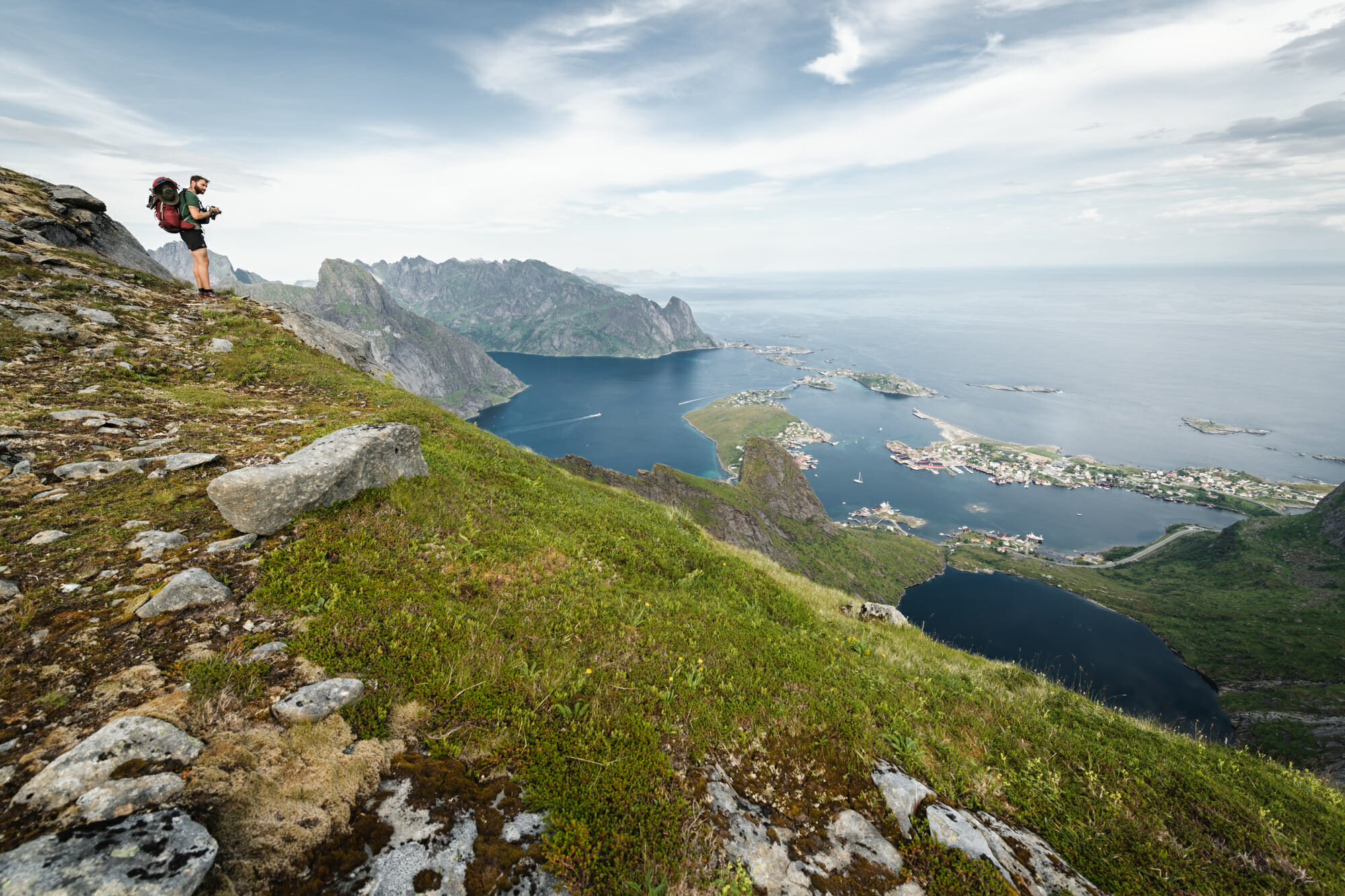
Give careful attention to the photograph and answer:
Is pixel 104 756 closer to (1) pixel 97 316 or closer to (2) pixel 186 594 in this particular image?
(2) pixel 186 594

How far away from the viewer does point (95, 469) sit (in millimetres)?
9477

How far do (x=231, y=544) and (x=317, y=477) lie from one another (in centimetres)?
165

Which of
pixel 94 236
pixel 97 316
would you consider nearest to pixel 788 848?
pixel 97 316

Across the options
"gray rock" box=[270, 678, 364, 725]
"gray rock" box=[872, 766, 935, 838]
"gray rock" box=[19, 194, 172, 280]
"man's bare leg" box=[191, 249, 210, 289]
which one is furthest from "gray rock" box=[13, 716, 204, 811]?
"gray rock" box=[19, 194, 172, 280]

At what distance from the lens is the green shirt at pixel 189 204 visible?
18.5 metres

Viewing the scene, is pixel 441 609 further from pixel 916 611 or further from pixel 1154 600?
pixel 1154 600

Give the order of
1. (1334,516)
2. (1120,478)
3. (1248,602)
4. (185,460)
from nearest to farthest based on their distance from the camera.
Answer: (185,460)
(1248,602)
(1334,516)
(1120,478)

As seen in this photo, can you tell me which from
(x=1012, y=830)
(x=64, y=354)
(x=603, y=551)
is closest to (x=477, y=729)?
(x=603, y=551)

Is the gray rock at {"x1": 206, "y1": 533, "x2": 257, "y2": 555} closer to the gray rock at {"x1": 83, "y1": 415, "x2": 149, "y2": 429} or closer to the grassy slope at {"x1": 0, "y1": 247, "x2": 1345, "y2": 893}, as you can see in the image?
the grassy slope at {"x1": 0, "y1": 247, "x2": 1345, "y2": 893}

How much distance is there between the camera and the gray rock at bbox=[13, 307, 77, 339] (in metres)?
15.1

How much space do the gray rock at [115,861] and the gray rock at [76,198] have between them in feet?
126

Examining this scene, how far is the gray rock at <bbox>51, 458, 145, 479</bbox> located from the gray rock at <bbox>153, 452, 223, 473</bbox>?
1.35 feet

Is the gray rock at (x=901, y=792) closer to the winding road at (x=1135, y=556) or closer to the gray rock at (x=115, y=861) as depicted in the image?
the gray rock at (x=115, y=861)

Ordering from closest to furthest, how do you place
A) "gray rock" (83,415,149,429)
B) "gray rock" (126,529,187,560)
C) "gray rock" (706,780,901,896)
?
"gray rock" (706,780,901,896), "gray rock" (126,529,187,560), "gray rock" (83,415,149,429)
